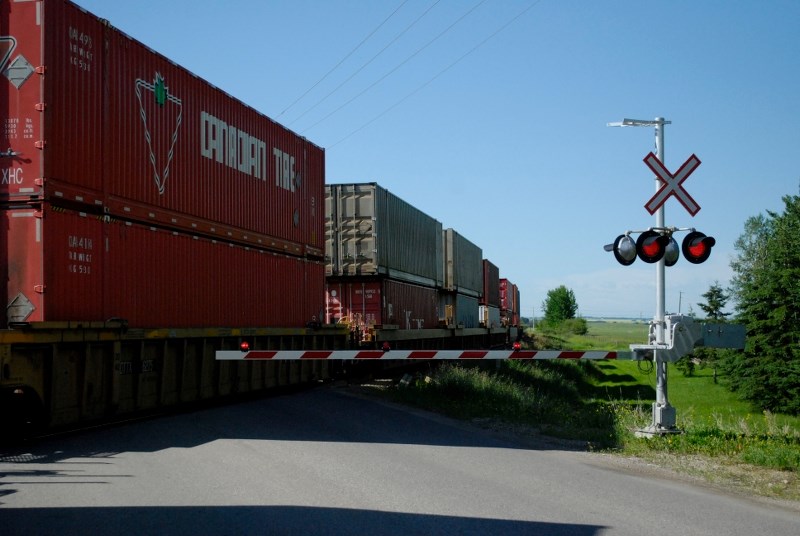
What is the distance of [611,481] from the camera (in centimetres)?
Answer: 804

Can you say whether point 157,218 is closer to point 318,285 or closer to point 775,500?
point 318,285

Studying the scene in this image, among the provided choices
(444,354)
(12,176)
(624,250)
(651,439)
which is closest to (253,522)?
(444,354)

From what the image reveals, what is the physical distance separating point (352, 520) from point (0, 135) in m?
7.01

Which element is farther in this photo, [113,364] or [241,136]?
[241,136]

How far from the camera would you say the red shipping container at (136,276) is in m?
9.74

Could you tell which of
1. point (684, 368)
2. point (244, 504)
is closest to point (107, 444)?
point (244, 504)

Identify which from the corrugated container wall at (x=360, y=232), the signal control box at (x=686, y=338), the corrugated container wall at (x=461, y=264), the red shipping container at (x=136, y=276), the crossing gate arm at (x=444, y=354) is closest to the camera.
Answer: the red shipping container at (x=136, y=276)

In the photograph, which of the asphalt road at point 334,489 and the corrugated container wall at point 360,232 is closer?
the asphalt road at point 334,489

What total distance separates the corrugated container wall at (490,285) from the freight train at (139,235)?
63.4 feet

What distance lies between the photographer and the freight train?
980cm

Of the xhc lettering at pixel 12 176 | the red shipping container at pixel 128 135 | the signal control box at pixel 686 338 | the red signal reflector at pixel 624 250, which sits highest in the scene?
the red shipping container at pixel 128 135

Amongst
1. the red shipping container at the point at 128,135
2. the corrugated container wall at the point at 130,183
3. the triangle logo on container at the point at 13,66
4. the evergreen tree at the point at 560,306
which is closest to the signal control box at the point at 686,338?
the corrugated container wall at the point at 130,183

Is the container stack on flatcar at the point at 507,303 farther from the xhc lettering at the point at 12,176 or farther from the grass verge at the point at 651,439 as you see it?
the xhc lettering at the point at 12,176

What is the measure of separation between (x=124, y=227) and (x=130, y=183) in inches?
27.7
